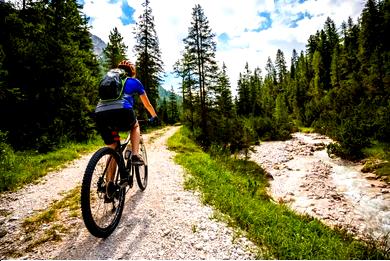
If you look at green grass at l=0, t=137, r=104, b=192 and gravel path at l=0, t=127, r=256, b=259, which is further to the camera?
green grass at l=0, t=137, r=104, b=192

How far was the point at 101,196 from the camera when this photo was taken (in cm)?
450

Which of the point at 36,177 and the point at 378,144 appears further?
the point at 378,144

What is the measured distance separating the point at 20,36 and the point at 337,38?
258 feet

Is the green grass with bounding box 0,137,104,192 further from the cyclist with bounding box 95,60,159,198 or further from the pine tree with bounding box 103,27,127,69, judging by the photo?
the pine tree with bounding box 103,27,127,69

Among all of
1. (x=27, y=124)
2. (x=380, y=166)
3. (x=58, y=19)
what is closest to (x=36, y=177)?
(x=27, y=124)

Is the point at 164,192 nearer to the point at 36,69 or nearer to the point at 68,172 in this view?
the point at 68,172

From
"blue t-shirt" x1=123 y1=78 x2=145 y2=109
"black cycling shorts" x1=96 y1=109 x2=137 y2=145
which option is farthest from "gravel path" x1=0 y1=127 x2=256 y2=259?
"blue t-shirt" x1=123 y1=78 x2=145 y2=109

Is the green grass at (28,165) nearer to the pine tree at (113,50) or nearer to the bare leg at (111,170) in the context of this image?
the bare leg at (111,170)

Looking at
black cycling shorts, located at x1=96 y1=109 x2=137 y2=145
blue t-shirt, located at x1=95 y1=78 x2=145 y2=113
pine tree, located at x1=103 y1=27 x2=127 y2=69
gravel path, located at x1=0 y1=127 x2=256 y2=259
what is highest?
pine tree, located at x1=103 y1=27 x2=127 y2=69

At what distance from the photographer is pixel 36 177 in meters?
8.72

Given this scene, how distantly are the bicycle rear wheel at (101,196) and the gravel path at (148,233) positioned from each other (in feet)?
0.71

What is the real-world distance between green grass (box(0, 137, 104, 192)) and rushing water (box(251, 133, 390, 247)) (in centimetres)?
968

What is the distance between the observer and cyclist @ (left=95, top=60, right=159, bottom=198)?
4570 millimetres

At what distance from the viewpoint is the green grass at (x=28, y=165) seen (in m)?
8.13
